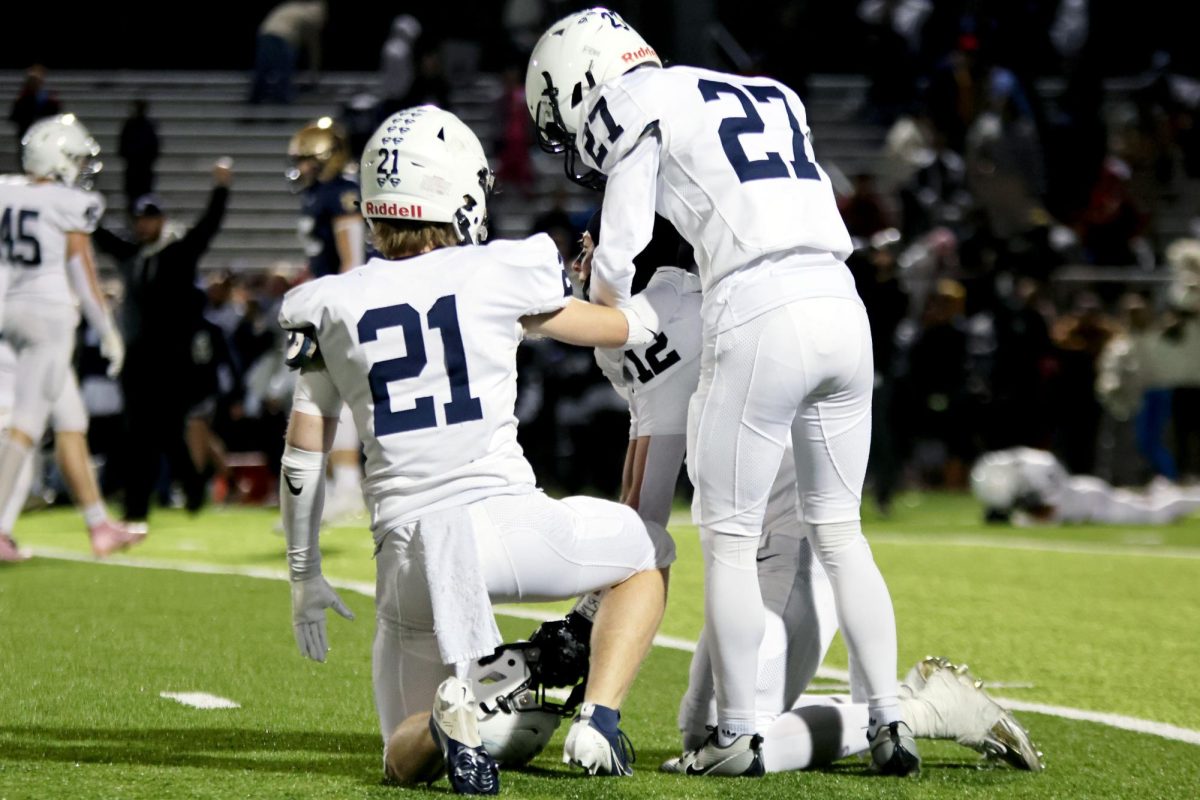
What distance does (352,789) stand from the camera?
3709 mm

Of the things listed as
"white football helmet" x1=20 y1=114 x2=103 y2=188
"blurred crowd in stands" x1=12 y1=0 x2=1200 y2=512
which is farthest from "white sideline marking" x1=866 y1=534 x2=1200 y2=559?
"white football helmet" x1=20 y1=114 x2=103 y2=188

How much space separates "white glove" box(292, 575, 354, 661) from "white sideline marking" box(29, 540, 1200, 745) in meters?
2.13

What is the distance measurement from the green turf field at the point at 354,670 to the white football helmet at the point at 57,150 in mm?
1768

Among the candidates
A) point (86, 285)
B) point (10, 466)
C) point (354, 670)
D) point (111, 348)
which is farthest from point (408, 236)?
point (111, 348)

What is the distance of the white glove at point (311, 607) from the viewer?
3.85m

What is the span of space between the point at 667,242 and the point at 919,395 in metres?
8.87

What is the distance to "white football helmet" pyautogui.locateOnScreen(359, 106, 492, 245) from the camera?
3830mm

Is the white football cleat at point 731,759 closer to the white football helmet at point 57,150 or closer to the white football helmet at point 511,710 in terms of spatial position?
the white football helmet at point 511,710

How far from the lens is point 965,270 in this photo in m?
14.4

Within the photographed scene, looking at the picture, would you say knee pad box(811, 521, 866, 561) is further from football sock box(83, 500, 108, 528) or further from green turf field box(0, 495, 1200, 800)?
football sock box(83, 500, 108, 528)

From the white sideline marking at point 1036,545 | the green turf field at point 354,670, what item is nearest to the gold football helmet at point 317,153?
the green turf field at point 354,670

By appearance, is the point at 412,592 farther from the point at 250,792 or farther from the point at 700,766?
the point at 700,766

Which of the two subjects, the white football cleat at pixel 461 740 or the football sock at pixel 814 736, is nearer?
the white football cleat at pixel 461 740

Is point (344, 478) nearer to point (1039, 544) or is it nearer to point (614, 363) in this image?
point (1039, 544)
